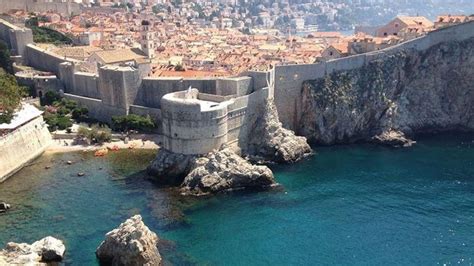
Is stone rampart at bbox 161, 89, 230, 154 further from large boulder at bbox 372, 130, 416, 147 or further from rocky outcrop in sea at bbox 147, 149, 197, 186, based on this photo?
large boulder at bbox 372, 130, 416, 147

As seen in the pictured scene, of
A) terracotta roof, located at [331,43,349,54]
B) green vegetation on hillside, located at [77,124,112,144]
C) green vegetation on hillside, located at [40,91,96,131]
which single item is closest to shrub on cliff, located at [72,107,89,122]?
green vegetation on hillside, located at [40,91,96,131]

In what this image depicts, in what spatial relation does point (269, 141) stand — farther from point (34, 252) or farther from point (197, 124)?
point (34, 252)

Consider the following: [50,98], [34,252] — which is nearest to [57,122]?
[50,98]

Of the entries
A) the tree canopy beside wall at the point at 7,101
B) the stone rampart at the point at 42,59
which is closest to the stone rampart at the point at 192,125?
the tree canopy beside wall at the point at 7,101

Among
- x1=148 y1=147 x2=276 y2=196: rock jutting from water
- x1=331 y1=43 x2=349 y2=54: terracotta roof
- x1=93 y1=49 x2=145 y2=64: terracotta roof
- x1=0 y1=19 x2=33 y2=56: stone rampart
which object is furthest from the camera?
x1=0 y1=19 x2=33 y2=56: stone rampart

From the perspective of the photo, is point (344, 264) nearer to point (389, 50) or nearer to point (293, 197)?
point (293, 197)
